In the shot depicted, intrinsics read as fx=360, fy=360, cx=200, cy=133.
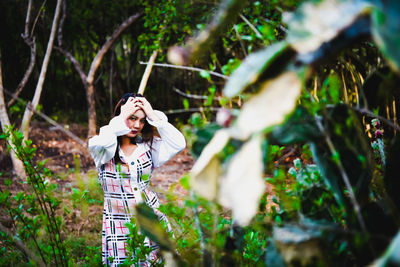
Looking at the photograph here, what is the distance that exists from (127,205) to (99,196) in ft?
7.17

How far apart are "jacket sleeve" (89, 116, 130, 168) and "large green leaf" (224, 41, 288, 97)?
5.44ft

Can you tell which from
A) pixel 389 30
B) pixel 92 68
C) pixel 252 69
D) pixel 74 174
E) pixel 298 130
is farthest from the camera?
pixel 74 174

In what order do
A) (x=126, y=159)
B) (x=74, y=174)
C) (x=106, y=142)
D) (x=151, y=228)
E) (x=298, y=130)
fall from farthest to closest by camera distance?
(x=74, y=174), (x=126, y=159), (x=106, y=142), (x=151, y=228), (x=298, y=130)

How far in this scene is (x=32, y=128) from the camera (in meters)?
7.22

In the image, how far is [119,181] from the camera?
2.28m

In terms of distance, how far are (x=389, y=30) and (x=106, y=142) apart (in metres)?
1.85

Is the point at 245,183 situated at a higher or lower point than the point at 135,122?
lower

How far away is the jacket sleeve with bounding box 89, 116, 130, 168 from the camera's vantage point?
2188 millimetres

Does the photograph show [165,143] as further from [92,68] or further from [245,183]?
[92,68]

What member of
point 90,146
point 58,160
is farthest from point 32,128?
point 90,146

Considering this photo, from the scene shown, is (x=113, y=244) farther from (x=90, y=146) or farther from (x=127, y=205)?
(x=90, y=146)

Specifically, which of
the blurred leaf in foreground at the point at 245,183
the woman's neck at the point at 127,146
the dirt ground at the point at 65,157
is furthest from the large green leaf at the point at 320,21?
the dirt ground at the point at 65,157

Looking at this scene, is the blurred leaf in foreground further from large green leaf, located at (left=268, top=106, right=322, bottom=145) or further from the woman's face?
the woman's face

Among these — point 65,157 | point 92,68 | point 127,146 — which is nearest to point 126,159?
point 127,146
